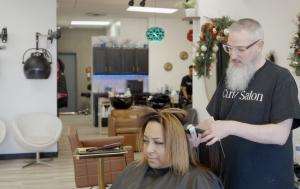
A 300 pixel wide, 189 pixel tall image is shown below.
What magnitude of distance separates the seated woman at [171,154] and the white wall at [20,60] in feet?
13.6

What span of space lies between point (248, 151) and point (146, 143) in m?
0.46

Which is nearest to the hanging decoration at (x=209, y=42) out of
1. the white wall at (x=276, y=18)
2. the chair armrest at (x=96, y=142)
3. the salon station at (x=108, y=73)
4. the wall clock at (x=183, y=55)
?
the salon station at (x=108, y=73)

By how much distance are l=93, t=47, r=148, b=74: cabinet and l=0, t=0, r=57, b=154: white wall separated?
335 cm

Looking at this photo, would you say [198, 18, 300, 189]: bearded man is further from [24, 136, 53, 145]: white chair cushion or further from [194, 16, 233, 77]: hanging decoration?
[24, 136, 53, 145]: white chair cushion

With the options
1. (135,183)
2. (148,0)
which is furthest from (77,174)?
(148,0)

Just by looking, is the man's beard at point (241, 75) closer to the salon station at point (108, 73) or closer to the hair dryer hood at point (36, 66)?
the salon station at point (108, 73)

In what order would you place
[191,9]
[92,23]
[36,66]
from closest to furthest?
[191,9] → [36,66] → [92,23]

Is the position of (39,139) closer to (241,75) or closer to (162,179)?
(162,179)

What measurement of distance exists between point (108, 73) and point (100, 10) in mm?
1444

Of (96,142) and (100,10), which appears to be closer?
(96,142)

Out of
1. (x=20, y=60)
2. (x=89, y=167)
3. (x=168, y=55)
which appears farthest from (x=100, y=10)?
(x=89, y=167)

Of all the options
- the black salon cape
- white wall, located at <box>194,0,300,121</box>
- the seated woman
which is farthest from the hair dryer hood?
the seated woman

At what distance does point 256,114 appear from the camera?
1.69 m

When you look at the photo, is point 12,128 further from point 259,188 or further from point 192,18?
point 259,188
